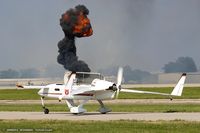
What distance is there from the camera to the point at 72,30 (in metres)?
118

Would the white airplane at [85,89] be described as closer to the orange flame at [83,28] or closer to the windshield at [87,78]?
the windshield at [87,78]

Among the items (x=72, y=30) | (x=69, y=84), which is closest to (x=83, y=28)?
(x=72, y=30)

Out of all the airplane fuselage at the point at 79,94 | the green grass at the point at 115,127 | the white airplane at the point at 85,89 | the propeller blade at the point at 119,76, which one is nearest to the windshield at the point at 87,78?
the white airplane at the point at 85,89

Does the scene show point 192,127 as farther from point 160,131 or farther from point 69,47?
point 69,47

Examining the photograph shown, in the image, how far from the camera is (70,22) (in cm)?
11694

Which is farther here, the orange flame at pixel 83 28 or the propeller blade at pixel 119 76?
the orange flame at pixel 83 28

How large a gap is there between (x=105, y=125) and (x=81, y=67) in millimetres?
96197

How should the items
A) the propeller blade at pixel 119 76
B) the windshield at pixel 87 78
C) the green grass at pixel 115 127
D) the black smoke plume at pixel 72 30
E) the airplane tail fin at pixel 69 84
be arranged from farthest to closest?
the black smoke plume at pixel 72 30, the propeller blade at pixel 119 76, the airplane tail fin at pixel 69 84, the windshield at pixel 87 78, the green grass at pixel 115 127

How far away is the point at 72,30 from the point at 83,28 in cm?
265

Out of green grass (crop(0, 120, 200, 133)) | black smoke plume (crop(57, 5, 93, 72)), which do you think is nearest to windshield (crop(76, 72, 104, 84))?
green grass (crop(0, 120, 200, 133))

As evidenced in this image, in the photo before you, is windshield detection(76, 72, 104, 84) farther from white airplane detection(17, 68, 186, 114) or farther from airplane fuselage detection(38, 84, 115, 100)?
airplane fuselage detection(38, 84, 115, 100)

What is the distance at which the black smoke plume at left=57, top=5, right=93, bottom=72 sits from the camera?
385 feet

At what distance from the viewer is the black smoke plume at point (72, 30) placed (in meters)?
117

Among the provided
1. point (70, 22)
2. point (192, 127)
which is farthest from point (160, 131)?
point (70, 22)
